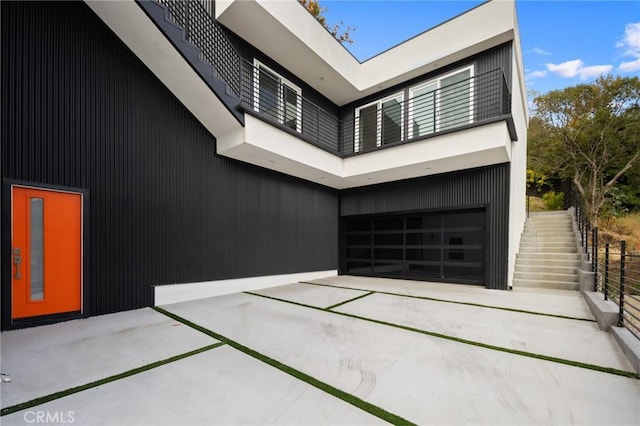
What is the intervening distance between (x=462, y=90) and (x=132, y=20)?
6989 millimetres

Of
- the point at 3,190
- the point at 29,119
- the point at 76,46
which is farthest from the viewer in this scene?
the point at 76,46

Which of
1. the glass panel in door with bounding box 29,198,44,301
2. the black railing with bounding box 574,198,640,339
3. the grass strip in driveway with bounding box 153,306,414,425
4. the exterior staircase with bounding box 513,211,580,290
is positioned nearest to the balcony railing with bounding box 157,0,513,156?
the black railing with bounding box 574,198,640,339

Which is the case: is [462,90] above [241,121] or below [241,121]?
above

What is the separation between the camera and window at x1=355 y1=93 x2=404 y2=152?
8461 mm

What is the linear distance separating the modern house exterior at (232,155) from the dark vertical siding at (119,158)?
0.02 meters

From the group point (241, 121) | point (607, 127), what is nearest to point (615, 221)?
point (607, 127)

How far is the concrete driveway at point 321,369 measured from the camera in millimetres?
1980

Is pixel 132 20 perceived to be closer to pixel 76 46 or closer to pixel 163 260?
pixel 76 46

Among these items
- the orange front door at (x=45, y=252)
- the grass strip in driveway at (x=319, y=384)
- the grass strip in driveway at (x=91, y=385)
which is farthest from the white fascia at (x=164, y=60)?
the grass strip in driveway at (x=91, y=385)

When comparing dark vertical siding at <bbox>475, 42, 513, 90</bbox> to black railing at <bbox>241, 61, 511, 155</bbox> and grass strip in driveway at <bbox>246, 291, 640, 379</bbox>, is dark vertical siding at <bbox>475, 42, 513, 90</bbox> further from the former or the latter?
grass strip in driveway at <bbox>246, 291, 640, 379</bbox>

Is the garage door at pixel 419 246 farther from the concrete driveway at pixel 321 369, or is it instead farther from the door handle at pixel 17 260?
the door handle at pixel 17 260

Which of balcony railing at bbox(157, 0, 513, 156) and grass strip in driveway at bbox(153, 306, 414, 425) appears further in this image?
balcony railing at bbox(157, 0, 513, 156)

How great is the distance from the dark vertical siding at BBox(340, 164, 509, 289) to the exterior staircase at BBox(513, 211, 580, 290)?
2.75 ft

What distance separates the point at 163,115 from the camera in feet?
17.7
